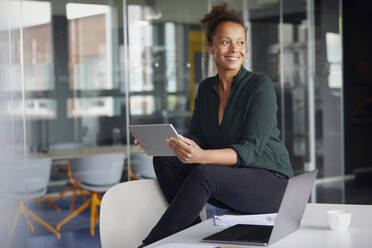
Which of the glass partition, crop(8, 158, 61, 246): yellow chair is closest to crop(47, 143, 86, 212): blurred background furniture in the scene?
crop(8, 158, 61, 246): yellow chair

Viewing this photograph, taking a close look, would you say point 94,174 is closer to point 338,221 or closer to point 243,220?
point 243,220

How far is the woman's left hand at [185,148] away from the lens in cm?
206

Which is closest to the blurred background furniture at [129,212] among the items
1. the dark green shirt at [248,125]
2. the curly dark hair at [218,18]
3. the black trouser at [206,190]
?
the black trouser at [206,190]

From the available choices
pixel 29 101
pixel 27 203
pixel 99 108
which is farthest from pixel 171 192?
pixel 99 108

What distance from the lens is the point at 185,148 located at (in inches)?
81.6

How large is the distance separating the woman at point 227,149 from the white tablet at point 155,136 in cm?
5

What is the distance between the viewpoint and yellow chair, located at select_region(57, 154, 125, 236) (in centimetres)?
542

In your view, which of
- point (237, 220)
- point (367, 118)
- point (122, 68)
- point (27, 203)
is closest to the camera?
point (237, 220)

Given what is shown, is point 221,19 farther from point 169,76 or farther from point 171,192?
point 169,76

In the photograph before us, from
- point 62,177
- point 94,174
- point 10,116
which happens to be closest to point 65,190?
point 62,177

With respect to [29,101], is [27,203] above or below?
below

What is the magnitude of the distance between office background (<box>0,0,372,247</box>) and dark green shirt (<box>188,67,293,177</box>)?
210 centimetres

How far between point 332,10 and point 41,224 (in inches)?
173

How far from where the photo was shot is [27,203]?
4.46m
